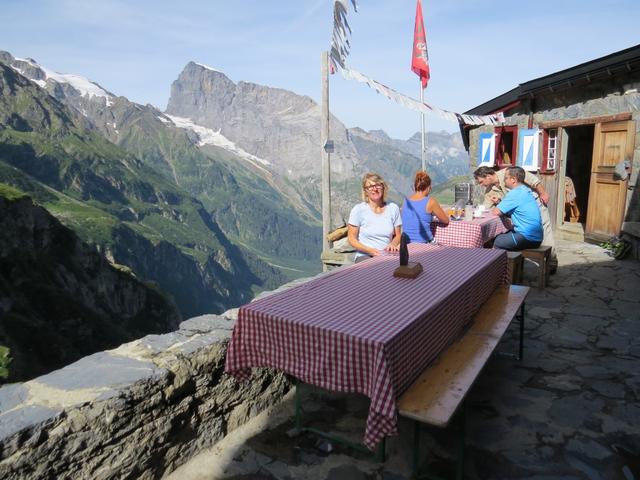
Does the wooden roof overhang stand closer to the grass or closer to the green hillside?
the grass

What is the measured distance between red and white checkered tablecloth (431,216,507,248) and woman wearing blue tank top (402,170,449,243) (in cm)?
35

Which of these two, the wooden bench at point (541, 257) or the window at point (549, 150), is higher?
the window at point (549, 150)

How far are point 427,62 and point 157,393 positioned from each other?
11.8 metres

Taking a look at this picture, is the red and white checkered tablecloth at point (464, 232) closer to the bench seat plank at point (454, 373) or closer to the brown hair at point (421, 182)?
the brown hair at point (421, 182)

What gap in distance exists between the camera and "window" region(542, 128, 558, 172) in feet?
39.7

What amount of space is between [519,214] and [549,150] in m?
6.24

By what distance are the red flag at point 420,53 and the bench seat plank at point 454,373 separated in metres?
9.77

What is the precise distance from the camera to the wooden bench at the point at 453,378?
113 inches

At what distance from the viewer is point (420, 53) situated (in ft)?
43.0

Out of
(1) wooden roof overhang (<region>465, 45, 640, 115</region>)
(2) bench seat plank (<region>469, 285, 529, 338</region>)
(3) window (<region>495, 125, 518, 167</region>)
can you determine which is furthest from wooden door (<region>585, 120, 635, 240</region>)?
(2) bench seat plank (<region>469, 285, 529, 338</region>)

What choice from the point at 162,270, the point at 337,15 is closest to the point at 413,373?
the point at 337,15

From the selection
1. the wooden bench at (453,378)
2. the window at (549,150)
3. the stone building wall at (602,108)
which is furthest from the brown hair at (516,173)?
the window at (549,150)

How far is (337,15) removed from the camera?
891cm

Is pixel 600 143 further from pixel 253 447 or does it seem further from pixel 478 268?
pixel 253 447
